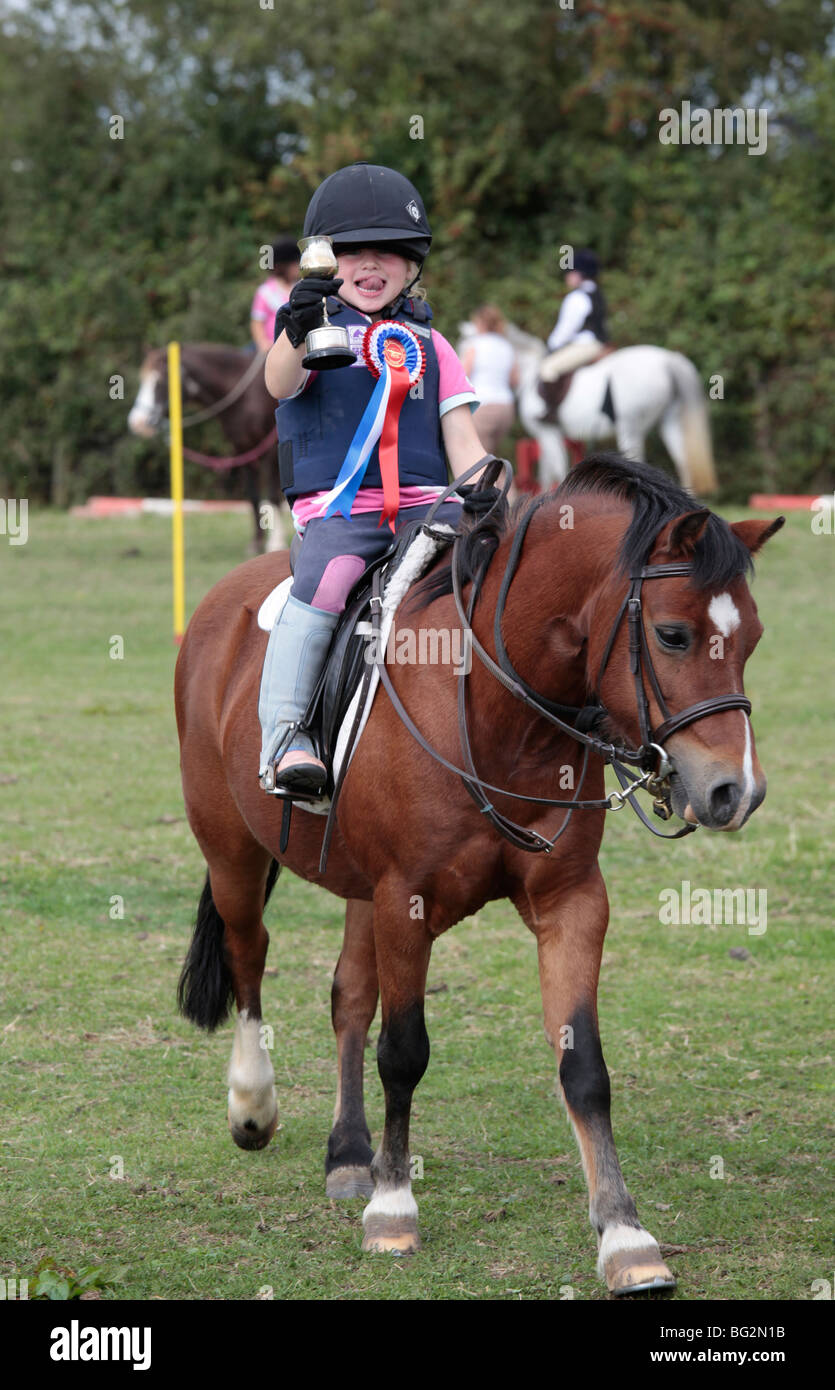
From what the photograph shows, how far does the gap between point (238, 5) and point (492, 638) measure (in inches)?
1026

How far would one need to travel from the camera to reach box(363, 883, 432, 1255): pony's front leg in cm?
386

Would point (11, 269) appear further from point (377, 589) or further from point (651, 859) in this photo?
point (377, 589)

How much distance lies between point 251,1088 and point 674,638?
6.84 feet

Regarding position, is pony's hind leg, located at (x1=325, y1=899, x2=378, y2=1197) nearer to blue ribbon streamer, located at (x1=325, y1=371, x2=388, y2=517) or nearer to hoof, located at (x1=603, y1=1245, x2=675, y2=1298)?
hoof, located at (x1=603, y1=1245, x2=675, y2=1298)

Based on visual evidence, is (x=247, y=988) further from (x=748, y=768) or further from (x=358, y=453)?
(x=748, y=768)

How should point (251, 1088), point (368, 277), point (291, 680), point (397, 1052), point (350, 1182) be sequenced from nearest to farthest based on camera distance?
point (397, 1052) < point (291, 680) < point (368, 277) < point (350, 1182) < point (251, 1088)

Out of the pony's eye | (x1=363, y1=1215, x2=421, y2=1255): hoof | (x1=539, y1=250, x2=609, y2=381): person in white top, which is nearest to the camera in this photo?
the pony's eye

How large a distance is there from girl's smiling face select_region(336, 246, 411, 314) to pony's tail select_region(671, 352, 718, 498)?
12807 millimetres

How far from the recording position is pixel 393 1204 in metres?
4.02

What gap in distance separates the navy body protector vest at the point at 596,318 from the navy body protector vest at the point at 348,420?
42.3ft

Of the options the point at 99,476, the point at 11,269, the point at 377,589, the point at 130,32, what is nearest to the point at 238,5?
the point at 130,32

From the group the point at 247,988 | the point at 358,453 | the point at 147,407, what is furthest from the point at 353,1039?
the point at 147,407

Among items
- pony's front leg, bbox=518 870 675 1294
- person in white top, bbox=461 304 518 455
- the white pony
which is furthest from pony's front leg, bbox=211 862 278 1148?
person in white top, bbox=461 304 518 455

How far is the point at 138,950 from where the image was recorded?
652 cm
